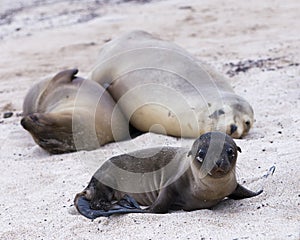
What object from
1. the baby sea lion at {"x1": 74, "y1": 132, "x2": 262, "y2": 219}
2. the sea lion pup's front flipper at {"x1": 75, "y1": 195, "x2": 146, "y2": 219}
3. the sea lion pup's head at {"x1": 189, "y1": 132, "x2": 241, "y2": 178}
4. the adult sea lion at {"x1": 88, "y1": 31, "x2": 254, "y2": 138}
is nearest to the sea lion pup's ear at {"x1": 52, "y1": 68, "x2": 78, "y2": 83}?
the adult sea lion at {"x1": 88, "y1": 31, "x2": 254, "y2": 138}

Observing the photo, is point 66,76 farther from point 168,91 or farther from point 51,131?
point 168,91

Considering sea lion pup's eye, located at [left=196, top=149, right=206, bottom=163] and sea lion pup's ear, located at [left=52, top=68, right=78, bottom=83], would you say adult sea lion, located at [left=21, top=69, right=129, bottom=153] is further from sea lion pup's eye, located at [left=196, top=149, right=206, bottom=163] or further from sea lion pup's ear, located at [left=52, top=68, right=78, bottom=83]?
sea lion pup's eye, located at [left=196, top=149, right=206, bottom=163]

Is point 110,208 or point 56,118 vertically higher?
point 110,208

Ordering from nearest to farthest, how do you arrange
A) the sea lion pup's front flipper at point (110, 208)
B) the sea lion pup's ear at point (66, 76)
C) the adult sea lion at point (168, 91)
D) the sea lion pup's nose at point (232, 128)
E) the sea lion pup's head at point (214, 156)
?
the sea lion pup's head at point (214, 156) → the sea lion pup's front flipper at point (110, 208) → the sea lion pup's nose at point (232, 128) → the adult sea lion at point (168, 91) → the sea lion pup's ear at point (66, 76)

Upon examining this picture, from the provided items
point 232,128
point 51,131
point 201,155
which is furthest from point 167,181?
point 51,131

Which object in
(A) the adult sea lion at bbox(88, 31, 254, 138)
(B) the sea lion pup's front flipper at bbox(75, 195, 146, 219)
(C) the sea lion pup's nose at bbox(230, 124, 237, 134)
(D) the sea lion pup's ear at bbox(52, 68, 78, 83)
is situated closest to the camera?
(B) the sea lion pup's front flipper at bbox(75, 195, 146, 219)

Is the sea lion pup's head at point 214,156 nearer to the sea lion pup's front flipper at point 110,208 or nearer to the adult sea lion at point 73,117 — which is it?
the sea lion pup's front flipper at point 110,208

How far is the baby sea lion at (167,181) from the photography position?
2.87 meters

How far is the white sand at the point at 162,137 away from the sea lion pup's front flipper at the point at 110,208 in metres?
0.04

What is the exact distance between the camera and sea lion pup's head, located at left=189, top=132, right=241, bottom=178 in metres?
2.80

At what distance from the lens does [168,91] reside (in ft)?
15.6

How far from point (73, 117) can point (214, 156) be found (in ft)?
6.44

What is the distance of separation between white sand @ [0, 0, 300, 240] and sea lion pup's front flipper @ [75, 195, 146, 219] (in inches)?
1.4

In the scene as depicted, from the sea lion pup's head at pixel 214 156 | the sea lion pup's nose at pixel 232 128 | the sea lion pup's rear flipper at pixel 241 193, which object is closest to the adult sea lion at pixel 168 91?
the sea lion pup's nose at pixel 232 128
